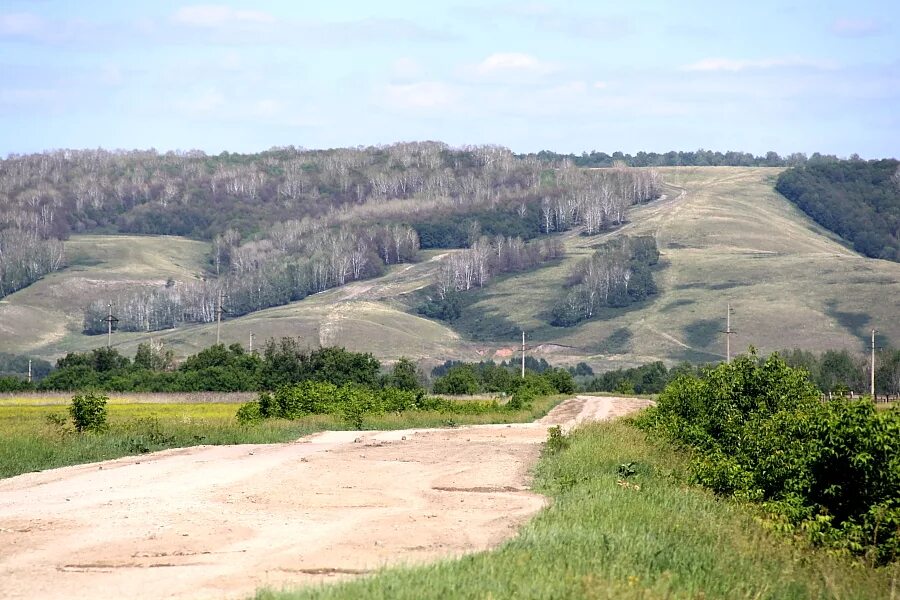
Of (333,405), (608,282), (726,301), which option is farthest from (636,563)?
(608,282)

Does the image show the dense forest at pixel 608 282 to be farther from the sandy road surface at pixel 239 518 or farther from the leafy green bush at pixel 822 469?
the leafy green bush at pixel 822 469

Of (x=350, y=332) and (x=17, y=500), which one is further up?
(x=17, y=500)

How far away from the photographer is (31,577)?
11.3 meters

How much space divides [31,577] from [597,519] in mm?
5788

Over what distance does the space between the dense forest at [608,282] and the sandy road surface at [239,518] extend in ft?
467

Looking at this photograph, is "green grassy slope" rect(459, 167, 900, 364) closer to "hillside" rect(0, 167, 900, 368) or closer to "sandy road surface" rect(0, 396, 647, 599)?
"hillside" rect(0, 167, 900, 368)

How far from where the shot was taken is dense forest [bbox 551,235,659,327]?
551 ft

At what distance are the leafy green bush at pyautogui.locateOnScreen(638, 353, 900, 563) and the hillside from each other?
111m

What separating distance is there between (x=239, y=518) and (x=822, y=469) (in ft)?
22.4

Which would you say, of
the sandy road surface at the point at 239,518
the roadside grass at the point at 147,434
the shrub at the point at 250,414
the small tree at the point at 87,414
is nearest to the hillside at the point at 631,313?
the roadside grass at the point at 147,434

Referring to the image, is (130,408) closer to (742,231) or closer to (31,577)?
(31,577)

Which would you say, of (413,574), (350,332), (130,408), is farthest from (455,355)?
(413,574)

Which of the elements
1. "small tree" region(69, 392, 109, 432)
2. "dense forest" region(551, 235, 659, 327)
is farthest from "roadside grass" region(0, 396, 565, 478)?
"dense forest" region(551, 235, 659, 327)

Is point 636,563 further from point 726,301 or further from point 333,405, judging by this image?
point 726,301
